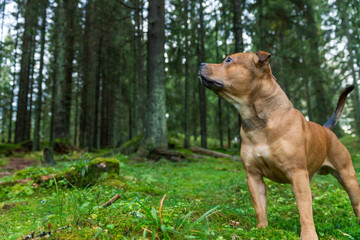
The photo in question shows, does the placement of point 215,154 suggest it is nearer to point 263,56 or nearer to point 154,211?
point 263,56

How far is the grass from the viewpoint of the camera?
2.08 metres

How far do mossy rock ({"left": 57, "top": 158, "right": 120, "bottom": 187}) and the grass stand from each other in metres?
0.21

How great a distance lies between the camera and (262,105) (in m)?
3.22

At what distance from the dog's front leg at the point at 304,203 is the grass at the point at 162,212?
0.44 feet

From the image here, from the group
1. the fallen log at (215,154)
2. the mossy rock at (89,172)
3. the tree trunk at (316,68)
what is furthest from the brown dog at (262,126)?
the tree trunk at (316,68)

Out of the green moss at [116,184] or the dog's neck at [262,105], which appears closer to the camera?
the dog's neck at [262,105]

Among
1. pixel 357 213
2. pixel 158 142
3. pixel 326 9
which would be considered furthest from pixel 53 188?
pixel 326 9

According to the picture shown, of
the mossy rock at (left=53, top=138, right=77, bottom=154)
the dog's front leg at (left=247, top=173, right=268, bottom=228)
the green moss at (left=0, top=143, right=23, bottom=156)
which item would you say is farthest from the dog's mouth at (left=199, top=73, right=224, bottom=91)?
the green moss at (left=0, top=143, right=23, bottom=156)

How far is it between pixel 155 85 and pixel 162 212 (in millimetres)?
9056

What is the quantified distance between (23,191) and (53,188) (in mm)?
483

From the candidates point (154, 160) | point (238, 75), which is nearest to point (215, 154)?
point (154, 160)

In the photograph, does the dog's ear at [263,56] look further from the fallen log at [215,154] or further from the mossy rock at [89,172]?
the fallen log at [215,154]

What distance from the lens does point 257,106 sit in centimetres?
323

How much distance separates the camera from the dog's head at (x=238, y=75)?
3219 millimetres
